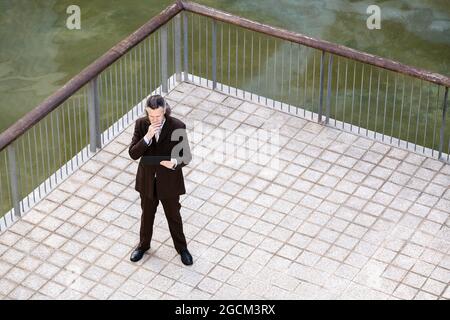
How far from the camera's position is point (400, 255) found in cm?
1238

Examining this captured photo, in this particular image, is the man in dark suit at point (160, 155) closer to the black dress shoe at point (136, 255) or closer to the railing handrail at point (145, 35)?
the black dress shoe at point (136, 255)

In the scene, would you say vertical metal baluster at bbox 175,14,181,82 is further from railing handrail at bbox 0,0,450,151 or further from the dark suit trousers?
the dark suit trousers

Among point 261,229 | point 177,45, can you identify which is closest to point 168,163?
point 261,229

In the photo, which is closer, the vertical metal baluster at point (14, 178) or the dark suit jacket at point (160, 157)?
the dark suit jacket at point (160, 157)

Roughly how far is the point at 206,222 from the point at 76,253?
1.28 meters

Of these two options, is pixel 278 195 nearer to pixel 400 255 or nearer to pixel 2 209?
pixel 400 255

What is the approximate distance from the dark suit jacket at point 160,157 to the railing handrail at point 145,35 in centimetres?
136

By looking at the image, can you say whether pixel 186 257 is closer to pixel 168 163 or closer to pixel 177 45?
pixel 168 163

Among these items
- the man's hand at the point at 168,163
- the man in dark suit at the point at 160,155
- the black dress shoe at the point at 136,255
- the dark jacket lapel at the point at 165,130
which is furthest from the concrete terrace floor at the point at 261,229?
the dark jacket lapel at the point at 165,130

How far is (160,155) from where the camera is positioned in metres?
11.5

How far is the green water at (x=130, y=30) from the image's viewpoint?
16.7m

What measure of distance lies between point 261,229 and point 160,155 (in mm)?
1603

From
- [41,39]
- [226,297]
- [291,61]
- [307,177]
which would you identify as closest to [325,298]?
[226,297]

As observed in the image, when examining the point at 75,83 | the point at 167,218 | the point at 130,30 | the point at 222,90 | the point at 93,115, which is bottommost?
the point at 130,30
